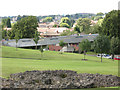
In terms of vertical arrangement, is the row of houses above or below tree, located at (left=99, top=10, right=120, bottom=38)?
below

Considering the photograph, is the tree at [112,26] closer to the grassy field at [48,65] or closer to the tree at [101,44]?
the tree at [101,44]

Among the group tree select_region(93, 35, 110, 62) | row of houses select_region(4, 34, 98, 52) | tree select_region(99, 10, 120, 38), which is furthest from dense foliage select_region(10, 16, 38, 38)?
tree select_region(93, 35, 110, 62)

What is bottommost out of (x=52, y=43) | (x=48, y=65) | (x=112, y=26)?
(x=48, y=65)

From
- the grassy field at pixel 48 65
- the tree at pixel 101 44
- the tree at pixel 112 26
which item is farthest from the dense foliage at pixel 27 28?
the tree at pixel 101 44

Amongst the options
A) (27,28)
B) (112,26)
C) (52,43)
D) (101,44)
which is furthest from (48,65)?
(27,28)

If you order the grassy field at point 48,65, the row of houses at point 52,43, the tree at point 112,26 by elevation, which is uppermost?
the tree at point 112,26

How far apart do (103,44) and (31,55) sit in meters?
11.1

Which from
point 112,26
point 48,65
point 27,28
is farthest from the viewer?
point 27,28

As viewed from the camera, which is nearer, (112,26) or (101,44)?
(101,44)

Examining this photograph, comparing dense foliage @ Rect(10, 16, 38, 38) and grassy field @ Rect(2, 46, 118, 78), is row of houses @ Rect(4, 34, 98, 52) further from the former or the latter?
grassy field @ Rect(2, 46, 118, 78)

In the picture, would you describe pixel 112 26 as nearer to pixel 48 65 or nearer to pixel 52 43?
pixel 52 43

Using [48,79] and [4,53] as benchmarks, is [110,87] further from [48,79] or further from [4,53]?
[4,53]

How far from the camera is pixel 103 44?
44688 millimetres

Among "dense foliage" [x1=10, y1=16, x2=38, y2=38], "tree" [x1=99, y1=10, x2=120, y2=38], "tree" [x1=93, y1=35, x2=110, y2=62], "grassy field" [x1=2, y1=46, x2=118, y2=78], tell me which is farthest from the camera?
"dense foliage" [x1=10, y1=16, x2=38, y2=38]
